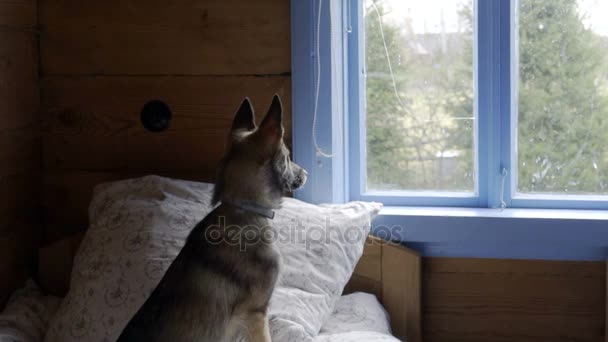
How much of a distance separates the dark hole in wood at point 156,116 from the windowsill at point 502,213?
0.77 metres

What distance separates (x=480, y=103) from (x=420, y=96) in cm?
20

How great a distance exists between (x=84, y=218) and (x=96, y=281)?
2.13 feet

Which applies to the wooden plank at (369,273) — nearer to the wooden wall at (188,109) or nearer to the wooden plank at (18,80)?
the wooden wall at (188,109)

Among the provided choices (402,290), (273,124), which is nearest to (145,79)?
(273,124)

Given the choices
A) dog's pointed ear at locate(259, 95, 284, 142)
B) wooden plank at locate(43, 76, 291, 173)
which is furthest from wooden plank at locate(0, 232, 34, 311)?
dog's pointed ear at locate(259, 95, 284, 142)

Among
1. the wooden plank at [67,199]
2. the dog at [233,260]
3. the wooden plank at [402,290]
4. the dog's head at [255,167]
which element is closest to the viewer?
the dog at [233,260]

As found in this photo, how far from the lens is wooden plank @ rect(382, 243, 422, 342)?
2490mm

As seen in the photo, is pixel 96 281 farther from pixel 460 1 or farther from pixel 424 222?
pixel 460 1

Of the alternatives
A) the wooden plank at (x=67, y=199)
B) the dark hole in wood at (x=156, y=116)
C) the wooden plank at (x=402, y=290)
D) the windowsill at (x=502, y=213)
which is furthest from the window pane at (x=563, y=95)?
the wooden plank at (x=67, y=199)

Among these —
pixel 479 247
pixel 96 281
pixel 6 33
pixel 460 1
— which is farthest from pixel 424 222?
pixel 6 33

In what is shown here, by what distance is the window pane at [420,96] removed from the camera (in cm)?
255

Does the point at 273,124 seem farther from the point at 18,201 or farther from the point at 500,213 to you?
the point at 18,201

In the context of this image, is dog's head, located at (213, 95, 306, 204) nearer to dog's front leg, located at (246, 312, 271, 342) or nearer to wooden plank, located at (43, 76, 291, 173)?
dog's front leg, located at (246, 312, 271, 342)

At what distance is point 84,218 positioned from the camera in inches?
105
